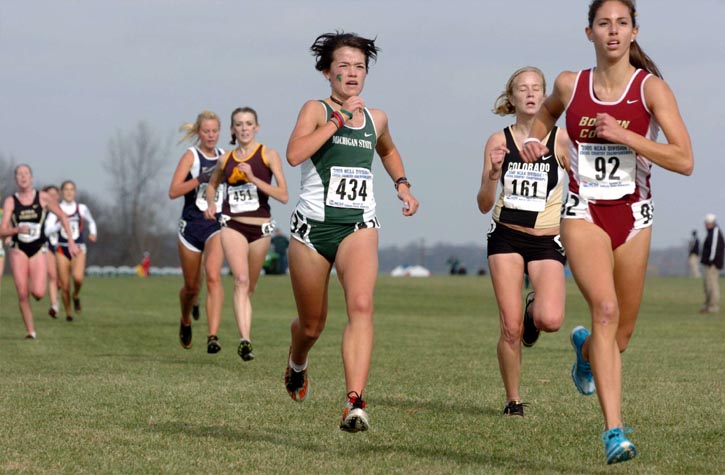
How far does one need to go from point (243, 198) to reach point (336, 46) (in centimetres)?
566

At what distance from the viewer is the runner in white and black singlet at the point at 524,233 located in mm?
9172

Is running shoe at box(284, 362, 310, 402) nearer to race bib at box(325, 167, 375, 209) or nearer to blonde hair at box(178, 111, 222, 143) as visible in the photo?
race bib at box(325, 167, 375, 209)

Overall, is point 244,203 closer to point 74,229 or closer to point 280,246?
point 74,229

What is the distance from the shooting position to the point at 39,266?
1844cm

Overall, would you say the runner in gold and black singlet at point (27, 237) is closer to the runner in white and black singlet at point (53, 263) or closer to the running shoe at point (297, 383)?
the runner in white and black singlet at point (53, 263)

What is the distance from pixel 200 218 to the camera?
1438 cm

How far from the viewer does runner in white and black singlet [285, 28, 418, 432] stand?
759 centimetres

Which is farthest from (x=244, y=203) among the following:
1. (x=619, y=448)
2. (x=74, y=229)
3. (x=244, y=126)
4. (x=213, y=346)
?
(x=74, y=229)

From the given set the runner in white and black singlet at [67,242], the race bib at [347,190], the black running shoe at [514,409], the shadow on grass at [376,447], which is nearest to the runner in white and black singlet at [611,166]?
the shadow on grass at [376,447]

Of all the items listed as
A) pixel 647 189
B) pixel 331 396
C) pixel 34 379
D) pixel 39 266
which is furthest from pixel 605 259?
pixel 39 266

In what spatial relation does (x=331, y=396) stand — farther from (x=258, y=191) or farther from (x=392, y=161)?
(x=258, y=191)

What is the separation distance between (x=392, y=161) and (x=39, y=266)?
36.5 feet

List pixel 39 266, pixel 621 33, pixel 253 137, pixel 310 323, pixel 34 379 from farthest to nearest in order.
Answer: pixel 39 266, pixel 253 137, pixel 34 379, pixel 310 323, pixel 621 33

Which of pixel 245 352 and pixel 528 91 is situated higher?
pixel 528 91
